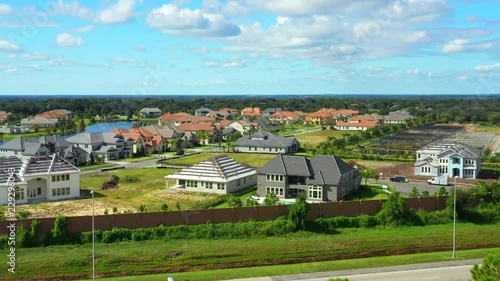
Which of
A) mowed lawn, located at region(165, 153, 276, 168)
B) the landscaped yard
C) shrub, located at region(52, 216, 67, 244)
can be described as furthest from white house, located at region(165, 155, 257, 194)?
shrub, located at region(52, 216, 67, 244)

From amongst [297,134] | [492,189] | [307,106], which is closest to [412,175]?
[492,189]

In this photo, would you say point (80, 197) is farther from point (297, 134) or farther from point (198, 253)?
point (297, 134)

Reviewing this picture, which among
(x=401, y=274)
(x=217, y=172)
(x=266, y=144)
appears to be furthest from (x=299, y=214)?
(x=266, y=144)

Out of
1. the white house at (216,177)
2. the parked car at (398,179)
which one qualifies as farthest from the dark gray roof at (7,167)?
the parked car at (398,179)

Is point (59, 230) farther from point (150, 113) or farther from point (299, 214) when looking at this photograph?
point (150, 113)

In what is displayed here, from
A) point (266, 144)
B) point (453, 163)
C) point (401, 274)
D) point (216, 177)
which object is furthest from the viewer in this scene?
point (266, 144)

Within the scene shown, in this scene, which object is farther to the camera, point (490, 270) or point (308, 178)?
point (308, 178)

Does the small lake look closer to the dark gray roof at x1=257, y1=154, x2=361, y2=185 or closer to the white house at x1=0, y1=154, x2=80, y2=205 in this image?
the white house at x1=0, y1=154, x2=80, y2=205
